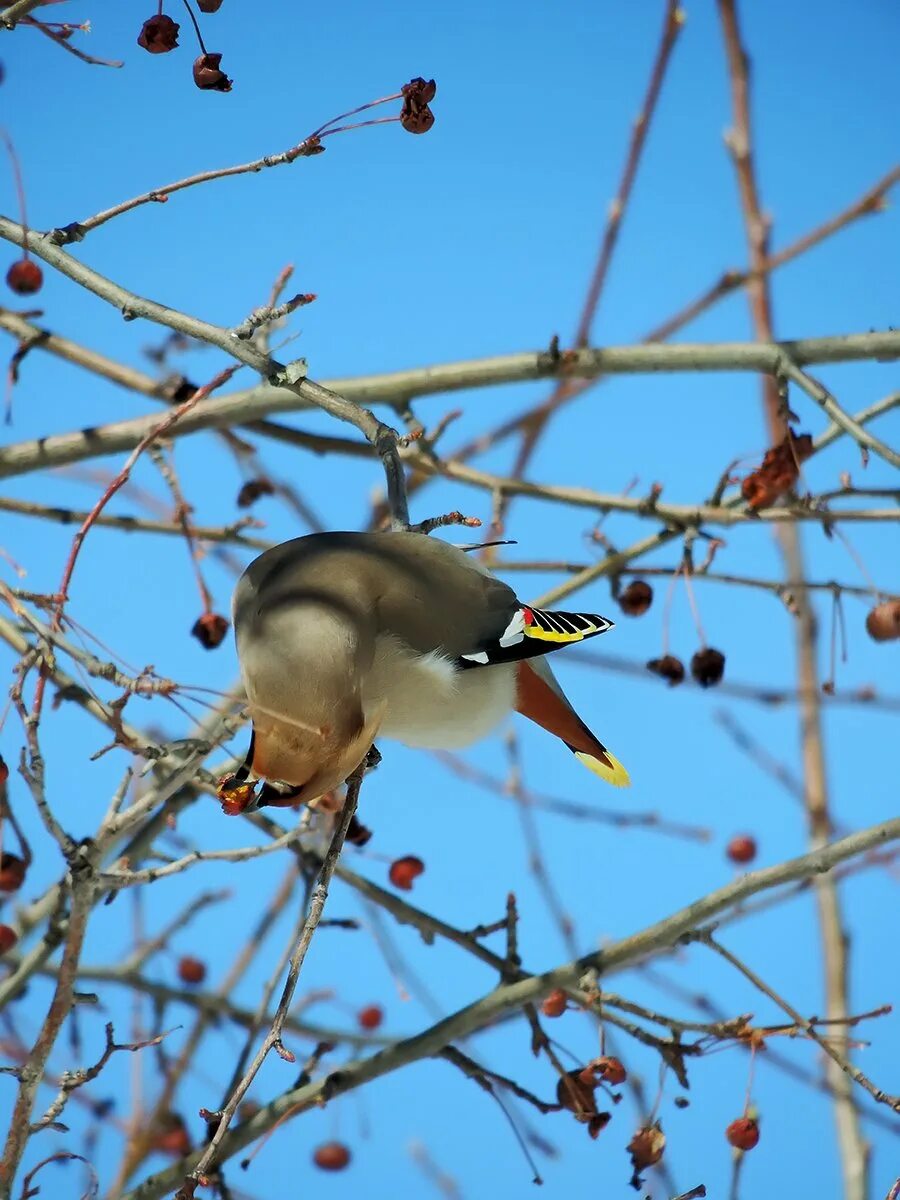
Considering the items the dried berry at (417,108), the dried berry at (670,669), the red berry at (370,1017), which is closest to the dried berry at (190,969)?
the red berry at (370,1017)

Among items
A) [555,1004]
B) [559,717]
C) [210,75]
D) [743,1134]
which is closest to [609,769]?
[559,717]

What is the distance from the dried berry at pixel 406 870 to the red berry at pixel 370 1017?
780 millimetres

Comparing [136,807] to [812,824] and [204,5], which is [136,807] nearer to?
[204,5]

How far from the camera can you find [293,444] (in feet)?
9.35

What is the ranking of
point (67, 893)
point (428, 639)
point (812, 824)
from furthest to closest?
point (812, 824) → point (428, 639) → point (67, 893)

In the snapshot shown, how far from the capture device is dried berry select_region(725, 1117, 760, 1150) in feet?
7.50

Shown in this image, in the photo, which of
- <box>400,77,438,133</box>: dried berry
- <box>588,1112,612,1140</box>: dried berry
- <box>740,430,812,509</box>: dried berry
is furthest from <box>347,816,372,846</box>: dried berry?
<box>400,77,438,133</box>: dried berry

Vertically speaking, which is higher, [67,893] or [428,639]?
[428,639]

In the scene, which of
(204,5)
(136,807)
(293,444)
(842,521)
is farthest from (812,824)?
(204,5)

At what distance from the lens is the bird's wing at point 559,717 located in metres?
2.71

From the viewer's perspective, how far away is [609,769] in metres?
2.87

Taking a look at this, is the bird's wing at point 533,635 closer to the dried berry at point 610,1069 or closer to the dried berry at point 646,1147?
the dried berry at point 610,1069

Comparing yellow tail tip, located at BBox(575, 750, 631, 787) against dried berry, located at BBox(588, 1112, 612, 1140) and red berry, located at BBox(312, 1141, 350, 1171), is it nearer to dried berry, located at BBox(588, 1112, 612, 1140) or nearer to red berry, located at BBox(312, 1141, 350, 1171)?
dried berry, located at BBox(588, 1112, 612, 1140)

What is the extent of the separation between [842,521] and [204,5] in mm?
1288
